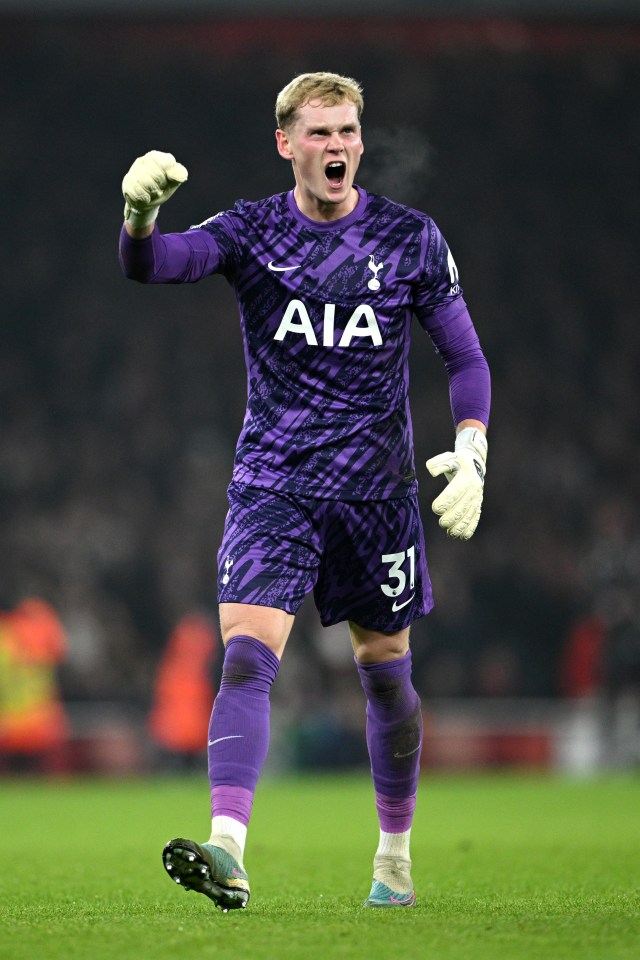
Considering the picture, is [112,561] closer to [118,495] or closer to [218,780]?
[118,495]

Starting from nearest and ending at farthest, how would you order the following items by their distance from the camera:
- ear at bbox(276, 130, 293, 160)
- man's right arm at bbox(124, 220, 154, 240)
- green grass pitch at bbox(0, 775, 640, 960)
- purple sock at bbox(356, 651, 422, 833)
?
green grass pitch at bbox(0, 775, 640, 960) → man's right arm at bbox(124, 220, 154, 240) → ear at bbox(276, 130, 293, 160) → purple sock at bbox(356, 651, 422, 833)

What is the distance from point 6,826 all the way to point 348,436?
183 inches

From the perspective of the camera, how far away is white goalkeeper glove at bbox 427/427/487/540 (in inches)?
150

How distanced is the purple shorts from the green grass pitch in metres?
0.76

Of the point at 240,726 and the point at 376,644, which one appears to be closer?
the point at 240,726

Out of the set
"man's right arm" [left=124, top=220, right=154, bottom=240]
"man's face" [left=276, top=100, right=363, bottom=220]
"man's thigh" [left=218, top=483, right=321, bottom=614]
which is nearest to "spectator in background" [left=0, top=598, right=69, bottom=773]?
"man's thigh" [left=218, top=483, right=321, bottom=614]

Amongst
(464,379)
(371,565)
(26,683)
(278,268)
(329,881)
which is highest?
(278,268)

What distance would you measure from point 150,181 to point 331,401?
0.74 meters

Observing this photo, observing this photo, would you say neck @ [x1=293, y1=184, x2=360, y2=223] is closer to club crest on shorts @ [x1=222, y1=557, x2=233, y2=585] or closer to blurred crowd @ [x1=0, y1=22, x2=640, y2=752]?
club crest on shorts @ [x1=222, y1=557, x2=233, y2=585]

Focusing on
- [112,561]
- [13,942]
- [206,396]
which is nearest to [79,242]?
[206,396]

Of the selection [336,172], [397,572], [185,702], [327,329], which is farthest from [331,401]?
[185,702]

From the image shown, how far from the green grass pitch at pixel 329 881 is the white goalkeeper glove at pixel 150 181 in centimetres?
165

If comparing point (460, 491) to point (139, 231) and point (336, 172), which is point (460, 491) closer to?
point (336, 172)

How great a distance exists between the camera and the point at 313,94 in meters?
4.04
